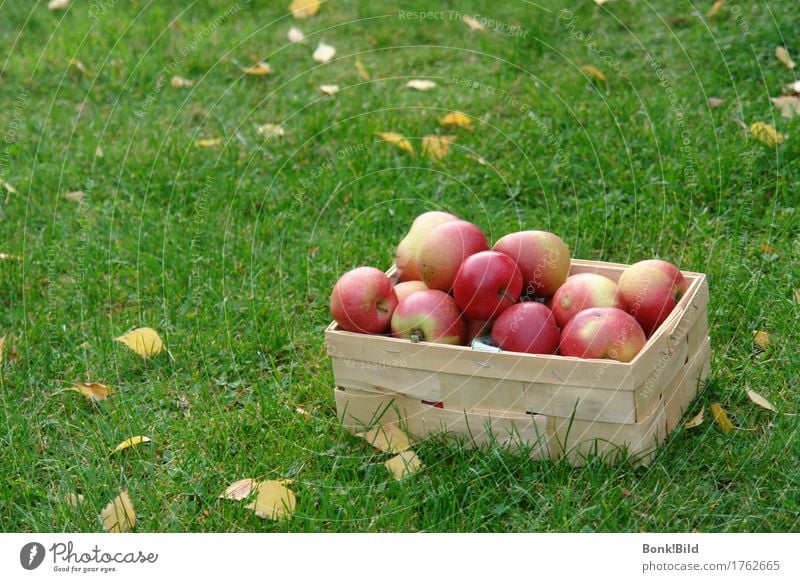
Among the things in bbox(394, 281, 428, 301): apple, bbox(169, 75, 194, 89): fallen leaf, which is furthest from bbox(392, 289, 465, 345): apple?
bbox(169, 75, 194, 89): fallen leaf

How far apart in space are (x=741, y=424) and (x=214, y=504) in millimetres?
1496

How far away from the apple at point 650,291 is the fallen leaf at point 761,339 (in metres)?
0.47

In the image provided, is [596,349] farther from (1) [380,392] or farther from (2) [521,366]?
(1) [380,392]

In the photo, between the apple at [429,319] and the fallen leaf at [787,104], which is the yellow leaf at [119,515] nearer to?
the apple at [429,319]

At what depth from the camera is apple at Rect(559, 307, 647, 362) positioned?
2.73 metres

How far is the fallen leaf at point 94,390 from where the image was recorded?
11.1ft

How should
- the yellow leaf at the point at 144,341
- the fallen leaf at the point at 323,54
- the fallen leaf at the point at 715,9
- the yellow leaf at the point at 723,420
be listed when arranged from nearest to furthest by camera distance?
the yellow leaf at the point at 723,420, the yellow leaf at the point at 144,341, the fallen leaf at the point at 715,9, the fallen leaf at the point at 323,54

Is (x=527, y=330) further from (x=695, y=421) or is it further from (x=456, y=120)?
(x=456, y=120)

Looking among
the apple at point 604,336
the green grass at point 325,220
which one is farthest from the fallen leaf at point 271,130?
the apple at point 604,336

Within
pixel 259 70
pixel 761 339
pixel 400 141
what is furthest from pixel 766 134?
pixel 259 70

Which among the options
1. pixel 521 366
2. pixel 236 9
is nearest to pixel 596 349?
pixel 521 366

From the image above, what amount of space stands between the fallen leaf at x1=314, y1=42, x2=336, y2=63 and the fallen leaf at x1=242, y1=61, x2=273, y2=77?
262 millimetres

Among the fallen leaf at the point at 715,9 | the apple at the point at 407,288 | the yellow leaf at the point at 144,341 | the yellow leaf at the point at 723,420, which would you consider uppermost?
the fallen leaf at the point at 715,9

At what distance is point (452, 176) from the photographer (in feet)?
14.6
